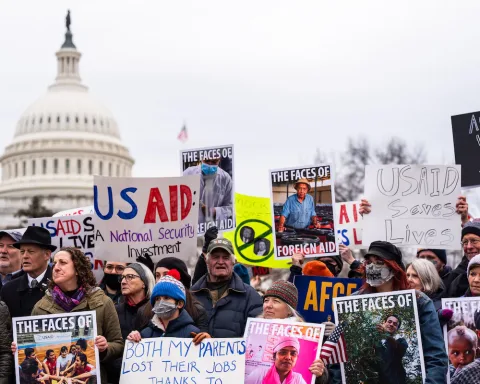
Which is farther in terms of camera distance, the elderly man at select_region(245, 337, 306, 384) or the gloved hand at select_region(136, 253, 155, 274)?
the gloved hand at select_region(136, 253, 155, 274)

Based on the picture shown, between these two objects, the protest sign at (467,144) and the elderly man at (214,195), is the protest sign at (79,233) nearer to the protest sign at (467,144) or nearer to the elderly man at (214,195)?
the elderly man at (214,195)

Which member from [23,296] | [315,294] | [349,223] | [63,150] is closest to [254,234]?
[349,223]

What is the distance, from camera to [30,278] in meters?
9.52

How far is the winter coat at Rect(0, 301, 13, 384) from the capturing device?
8672 millimetres

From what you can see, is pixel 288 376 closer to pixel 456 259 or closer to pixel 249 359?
pixel 249 359

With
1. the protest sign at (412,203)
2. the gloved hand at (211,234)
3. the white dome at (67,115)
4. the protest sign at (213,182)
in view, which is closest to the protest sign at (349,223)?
the protest sign at (213,182)

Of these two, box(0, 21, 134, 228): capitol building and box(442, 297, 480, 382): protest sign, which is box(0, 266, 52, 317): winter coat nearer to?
box(442, 297, 480, 382): protest sign

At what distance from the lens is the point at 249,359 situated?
832 centimetres

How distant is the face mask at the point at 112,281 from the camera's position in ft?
35.3

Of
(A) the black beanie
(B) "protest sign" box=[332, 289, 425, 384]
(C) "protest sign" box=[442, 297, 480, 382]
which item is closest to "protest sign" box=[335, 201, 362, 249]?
(A) the black beanie

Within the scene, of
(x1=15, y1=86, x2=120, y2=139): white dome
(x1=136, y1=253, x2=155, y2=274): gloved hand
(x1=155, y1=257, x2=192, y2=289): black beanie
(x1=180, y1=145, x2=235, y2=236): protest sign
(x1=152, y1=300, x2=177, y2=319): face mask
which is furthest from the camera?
(x1=15, y1=86, x2=120, y2=139): white dome

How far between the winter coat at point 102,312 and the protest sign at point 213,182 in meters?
2.97

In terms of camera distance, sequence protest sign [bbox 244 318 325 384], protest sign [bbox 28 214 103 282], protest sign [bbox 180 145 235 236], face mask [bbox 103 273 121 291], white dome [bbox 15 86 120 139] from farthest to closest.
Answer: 1. white dome [bbox 15 86 120 139]
2. protest sign [bbox 28 214 103 282]
3. protest sign [bbox 180 145 235 236]
4. face mask [bbox 103 273 121 291]
5. protest sign [bbox 244 318 325 384]

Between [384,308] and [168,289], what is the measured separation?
135 centimetres
